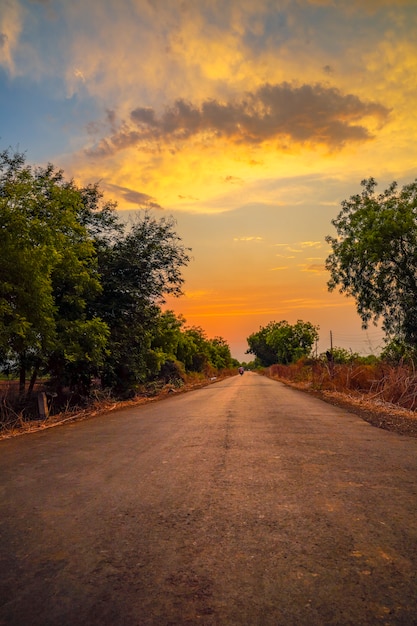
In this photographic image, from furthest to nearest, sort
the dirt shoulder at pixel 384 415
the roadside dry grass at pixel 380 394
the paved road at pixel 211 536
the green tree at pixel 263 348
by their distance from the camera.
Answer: the green tree at pixel 263 348 < the roadside dry grass at pixel 380 394 < the dirt shoulder at pixel 384 415 < the paved road at pixel 211 536

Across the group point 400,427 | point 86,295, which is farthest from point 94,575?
point 86,295

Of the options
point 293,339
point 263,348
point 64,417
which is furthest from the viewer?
point 263,348

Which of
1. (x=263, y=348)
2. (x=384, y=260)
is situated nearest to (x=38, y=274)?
(x=384, y=260)

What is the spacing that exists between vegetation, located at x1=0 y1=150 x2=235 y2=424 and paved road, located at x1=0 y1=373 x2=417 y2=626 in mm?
5758

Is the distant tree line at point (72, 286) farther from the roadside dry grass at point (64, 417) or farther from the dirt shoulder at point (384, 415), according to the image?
the dirt shoulder at point (384, 415)

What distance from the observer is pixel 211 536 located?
3600mm

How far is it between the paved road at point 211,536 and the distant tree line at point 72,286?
5.77 m

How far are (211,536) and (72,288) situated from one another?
13.6 metres

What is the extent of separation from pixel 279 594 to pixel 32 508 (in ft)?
9.64

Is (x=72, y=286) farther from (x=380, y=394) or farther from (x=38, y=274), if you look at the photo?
(x=380, y=394)

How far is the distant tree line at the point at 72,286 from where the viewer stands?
37.3ft

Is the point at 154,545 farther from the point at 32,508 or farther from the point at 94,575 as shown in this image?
the point at 32,508

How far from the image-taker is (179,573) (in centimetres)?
298

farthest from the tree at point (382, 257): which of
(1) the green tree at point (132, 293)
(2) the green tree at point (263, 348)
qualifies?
(2) the green tree at point (263, 348)
